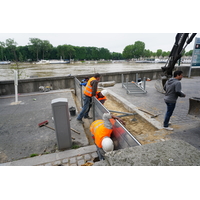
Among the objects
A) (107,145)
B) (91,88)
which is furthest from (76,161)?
(91,88)

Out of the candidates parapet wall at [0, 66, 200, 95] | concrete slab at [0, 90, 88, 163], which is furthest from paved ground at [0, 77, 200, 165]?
parapet wall at [0, 66, 200, 95]

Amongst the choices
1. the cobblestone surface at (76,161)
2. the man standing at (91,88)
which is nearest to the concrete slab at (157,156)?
the cobblestone surface at (76,161)

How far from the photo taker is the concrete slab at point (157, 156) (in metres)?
1.44

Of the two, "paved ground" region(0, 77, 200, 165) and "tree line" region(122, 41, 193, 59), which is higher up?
"tree line" region(122, 41, 193, 59)

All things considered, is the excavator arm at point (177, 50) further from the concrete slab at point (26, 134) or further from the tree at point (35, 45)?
the tree at point (35, 45)

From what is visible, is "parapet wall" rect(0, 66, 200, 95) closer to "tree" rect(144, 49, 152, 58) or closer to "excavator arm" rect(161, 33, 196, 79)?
"excavator arm" rect(161, 33, 196, 79)

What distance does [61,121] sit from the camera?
10.7ft

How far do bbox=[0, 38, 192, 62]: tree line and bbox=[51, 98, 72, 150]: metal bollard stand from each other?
296 feet

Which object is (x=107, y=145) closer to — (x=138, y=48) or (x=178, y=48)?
(x=178, y=48)

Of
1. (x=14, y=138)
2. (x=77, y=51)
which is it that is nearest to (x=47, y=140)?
(x=14, y=138)

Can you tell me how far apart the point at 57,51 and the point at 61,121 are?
349 feet

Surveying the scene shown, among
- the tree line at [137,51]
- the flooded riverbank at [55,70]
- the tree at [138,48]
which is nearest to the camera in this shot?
the flooded riverbank at [55,70]

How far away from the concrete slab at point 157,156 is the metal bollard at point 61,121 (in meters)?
1.97

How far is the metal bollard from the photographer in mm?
3164
